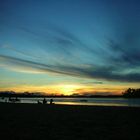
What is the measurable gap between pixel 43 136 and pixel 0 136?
1916 mm

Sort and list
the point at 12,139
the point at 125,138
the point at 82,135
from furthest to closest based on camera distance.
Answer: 1. the point at 82,135
2. the point at 125,138
3. the point at 12,139

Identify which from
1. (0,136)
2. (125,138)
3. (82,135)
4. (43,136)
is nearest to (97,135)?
(82,135)

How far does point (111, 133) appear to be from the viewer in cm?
1138

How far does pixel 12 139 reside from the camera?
30.9 feet

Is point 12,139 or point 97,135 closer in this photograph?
point 12,139

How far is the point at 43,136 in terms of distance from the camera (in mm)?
10445

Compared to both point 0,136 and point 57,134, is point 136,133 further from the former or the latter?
point 0,136

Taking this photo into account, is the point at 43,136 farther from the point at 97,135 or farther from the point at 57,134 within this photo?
the point at 97,135

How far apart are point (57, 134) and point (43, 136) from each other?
2.82 ft

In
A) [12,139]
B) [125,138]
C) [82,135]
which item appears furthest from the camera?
[82,135]

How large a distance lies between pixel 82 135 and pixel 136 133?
2.78 m

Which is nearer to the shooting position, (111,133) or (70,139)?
(70,139)

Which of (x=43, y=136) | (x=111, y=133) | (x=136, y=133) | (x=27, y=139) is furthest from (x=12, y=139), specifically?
(x=136, y=133)

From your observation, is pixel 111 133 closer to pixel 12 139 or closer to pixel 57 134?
pixel 57 134
